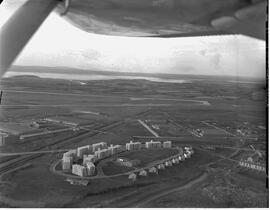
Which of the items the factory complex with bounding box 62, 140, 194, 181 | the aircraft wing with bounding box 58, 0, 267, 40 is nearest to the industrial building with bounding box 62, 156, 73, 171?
the factory complex with bounding box 62, 140, 194, 181

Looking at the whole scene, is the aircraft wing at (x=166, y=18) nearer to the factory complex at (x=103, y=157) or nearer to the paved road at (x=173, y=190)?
the factory complex at (x=103, y=157)

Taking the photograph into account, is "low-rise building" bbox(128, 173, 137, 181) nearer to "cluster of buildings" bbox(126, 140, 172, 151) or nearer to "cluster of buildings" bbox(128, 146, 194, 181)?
"cluster of buildings" bbox(128, 146, 194, 181)

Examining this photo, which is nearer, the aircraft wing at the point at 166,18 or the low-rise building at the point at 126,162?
the aircraft wing at the point at 166,18

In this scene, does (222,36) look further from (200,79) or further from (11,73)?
(11,73)

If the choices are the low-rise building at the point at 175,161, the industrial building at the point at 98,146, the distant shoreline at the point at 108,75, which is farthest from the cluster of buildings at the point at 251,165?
the industrial building at the point at 98,146

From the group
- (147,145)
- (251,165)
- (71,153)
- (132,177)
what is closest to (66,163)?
(71,153)

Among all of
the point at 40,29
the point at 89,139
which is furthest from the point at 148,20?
the point at 89,139

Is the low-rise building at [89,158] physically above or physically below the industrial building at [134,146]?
below

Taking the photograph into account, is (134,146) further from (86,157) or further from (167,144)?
(86,157)
